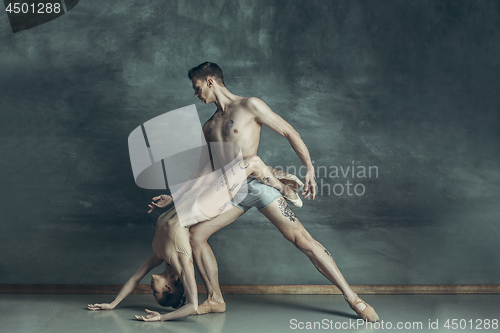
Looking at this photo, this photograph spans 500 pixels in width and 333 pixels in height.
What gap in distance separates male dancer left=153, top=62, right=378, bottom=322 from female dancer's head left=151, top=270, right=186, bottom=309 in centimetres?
24

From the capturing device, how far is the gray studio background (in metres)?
3.80

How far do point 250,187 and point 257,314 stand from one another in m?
0.93

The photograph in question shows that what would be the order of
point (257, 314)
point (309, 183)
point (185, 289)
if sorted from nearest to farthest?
point (185, 289) → point (309, 183) → point (257, 314)

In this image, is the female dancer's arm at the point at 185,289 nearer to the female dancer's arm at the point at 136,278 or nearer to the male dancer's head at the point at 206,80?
the female dancer's arm at the point at 136,278

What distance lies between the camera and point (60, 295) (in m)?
3.64

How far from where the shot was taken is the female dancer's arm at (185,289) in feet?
8.80

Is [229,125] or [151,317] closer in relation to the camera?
[151,317]

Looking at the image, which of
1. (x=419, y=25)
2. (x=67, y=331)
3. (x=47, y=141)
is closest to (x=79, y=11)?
(x=47, y=141)

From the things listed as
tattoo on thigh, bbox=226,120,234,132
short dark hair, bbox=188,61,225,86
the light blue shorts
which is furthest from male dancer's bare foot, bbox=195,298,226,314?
short dark hair, bbox=188,61,225,86

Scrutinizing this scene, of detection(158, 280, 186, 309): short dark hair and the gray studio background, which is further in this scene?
the gray studio background

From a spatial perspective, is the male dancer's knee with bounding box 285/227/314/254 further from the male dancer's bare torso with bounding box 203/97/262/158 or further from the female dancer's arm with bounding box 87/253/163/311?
the female dancer's arm with bounding box 87/253/163/311

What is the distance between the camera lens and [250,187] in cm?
299

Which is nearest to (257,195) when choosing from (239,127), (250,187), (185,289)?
(250,187)

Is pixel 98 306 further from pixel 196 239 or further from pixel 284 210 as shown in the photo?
pixel 284 210
